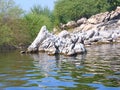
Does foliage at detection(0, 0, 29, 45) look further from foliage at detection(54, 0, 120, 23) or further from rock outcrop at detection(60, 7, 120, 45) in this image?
foliage at detection(54, 0, 120, 23)

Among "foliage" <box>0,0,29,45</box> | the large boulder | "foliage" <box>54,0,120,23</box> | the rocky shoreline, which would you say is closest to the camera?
the rocky shoreline

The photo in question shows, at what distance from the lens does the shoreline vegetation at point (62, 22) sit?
6806 centimetres

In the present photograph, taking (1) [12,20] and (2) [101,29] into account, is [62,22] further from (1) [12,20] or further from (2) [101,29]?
(1) [12,20]

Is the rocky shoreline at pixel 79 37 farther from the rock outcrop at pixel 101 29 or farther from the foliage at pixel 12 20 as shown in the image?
the foliage at pixel 12 20

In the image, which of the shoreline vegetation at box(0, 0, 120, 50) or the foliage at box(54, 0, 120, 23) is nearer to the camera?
the shoreline vegetation at box(0, 0, 120, 50)

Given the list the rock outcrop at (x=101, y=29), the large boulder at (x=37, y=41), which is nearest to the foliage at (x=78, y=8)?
the rock outcrop at (x=101, y=29)

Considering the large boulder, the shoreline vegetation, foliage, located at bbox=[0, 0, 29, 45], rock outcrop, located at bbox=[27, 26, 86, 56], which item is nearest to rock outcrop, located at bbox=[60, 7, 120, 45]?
the shoreline vegetation

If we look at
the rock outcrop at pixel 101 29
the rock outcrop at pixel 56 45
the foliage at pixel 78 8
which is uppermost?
the foliage at pixel 78 8

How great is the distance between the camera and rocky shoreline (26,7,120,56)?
1829 inches

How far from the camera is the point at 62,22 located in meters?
133

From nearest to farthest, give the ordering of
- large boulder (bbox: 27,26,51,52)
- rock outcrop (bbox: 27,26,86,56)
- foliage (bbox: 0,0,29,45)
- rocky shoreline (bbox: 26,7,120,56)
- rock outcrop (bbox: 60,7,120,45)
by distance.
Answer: rock outcrop (bbox: 27,26,86,56), rocky shoreline (bbox: 26,7,120,56), large boulder (bbox: 27,26,51,52), foliage (bbox: 0,0,29,45), rock outcrop (bbox: 60,7,120,45)

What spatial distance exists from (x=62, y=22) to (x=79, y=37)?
242 ft

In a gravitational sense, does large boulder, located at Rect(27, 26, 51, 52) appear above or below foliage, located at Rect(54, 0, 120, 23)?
below

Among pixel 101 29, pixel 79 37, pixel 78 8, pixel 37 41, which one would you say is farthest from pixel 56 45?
pixel 78 8
